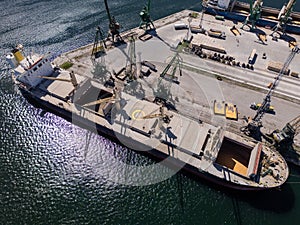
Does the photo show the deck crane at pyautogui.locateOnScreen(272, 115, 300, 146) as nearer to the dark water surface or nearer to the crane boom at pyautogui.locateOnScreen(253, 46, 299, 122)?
the crane boom at pyautogui.locateOnScreen(253, 46, 299, 122)

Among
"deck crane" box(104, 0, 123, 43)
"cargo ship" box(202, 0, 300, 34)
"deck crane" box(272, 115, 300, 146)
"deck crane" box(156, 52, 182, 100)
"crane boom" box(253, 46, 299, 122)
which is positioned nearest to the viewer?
"deck crane" box(272, 115, 300, 146)

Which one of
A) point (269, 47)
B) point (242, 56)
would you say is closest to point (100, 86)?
point (242, 56)

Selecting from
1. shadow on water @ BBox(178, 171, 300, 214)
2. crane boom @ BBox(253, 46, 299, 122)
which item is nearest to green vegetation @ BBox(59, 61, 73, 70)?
shadow on water @ BBox(178, 171, 300, 214)

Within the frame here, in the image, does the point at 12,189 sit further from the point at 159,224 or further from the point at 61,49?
the point at 61,49

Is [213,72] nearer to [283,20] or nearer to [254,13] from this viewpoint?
[254,13]

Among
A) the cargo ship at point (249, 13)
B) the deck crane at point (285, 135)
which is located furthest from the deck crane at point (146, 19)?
the deck crane at point (285, 135)

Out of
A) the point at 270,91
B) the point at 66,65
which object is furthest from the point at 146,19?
the point at 270,91
